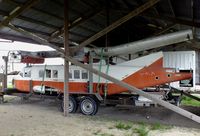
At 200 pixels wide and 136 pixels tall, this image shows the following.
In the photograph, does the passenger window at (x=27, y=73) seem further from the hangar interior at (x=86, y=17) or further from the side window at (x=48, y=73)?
the hangar interior at (x=86, y=17)

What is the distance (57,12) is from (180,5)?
4.77 meters

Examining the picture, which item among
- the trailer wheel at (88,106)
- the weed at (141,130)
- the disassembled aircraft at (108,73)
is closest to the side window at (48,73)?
the disassembled aircraft at (108,73)

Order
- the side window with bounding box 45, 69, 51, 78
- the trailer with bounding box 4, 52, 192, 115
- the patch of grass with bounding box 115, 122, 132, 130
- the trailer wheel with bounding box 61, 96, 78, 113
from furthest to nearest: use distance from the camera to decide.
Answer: the side window with bounding box 45, 69, 51, 78
the trailer wheel with bounding box 61, 96, 78, 113
the trailer with bounding box 4, 52, 192, 115
the patch of grass with bounding box 115, 122, 132, 130

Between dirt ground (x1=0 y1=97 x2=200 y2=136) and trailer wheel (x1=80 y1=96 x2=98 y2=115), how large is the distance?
0.25 meters

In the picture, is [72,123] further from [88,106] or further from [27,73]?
[27,73]

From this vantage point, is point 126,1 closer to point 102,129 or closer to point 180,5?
point 180,5

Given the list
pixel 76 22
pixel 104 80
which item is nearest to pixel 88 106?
pixel 104 80

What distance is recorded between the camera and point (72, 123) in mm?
10125

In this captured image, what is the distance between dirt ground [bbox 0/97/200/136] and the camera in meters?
8.71

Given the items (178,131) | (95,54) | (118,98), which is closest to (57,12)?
(95,54)

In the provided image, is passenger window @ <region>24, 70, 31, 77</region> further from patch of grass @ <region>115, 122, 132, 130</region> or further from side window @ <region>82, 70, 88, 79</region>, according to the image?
patch of grass @ <region>115, 122, 132, 130</region>

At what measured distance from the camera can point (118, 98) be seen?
40.6ft

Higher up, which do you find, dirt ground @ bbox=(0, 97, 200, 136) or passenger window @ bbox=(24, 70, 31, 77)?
passenger window @ bbox=(24, 70, 31, 77)

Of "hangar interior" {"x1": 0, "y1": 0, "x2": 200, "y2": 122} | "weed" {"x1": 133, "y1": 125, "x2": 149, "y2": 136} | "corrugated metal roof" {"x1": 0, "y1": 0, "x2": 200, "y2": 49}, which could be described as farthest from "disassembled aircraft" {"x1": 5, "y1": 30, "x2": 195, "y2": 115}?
"weed" {"x1": 133, "y1": 125, "x2": 149, "y2": 136}
